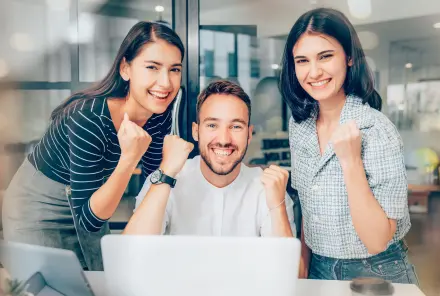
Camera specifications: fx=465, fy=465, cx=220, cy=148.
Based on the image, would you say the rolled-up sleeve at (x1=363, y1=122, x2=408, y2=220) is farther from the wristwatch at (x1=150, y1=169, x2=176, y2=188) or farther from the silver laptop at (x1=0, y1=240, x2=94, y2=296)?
the silver laptop at (x1=0, y1=240, x2=94, y2=296)

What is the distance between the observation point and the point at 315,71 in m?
1.64

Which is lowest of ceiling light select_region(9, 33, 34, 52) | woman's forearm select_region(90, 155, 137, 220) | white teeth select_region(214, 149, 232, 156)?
woman's forearm select_region(90, 155, 137, 220)

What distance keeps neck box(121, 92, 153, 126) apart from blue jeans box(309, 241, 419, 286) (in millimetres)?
808

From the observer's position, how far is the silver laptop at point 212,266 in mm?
1531

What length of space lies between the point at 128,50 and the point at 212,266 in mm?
834

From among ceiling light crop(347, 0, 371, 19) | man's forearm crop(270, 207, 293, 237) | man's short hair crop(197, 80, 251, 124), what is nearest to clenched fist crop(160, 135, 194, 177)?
man's short hair crop(197, 80, 251, 124)

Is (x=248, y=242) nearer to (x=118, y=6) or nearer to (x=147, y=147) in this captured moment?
(x=147, y=147)

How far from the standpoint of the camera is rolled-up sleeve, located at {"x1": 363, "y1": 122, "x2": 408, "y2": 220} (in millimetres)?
1616

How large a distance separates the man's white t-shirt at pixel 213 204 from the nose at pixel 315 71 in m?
0.39

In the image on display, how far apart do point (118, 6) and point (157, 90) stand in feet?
1.16

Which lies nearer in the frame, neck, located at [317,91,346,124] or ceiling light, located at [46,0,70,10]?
neck, located at [317,91,346,124]

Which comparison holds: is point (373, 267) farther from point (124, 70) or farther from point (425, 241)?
point (124, 70)

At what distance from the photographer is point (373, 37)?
5.40 ft

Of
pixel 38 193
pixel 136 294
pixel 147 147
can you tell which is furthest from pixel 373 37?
pixel 38 193
